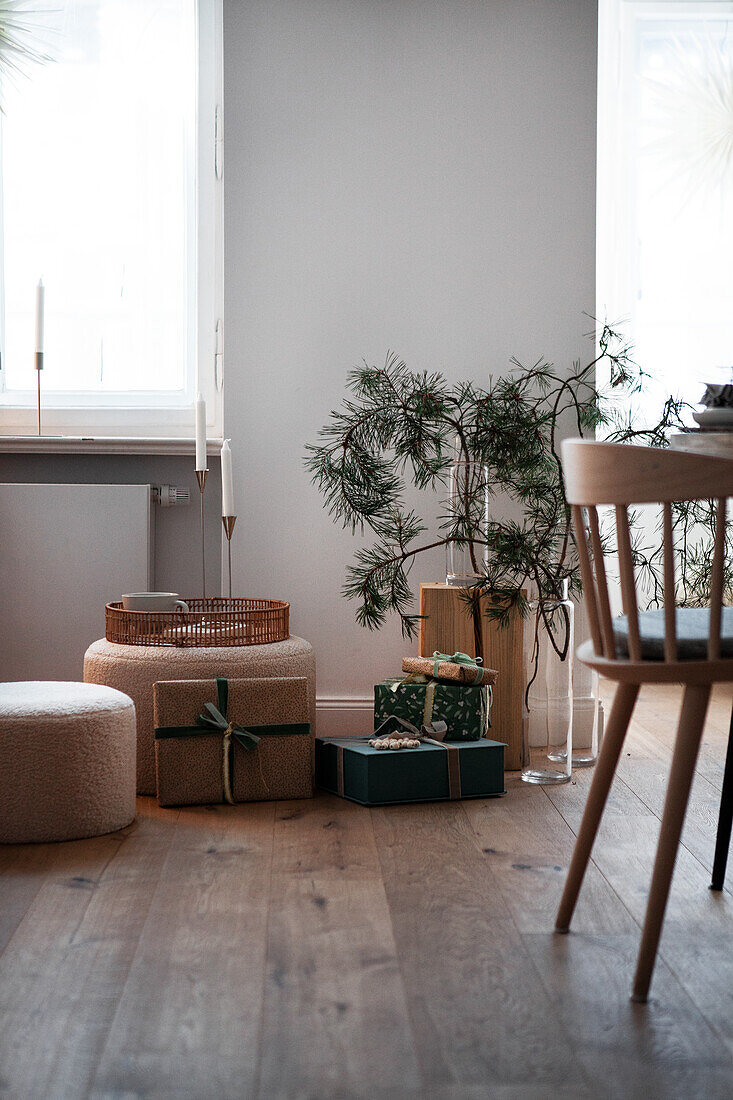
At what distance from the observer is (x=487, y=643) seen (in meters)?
2.55

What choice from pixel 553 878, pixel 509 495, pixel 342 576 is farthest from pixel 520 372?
pixel 553 878

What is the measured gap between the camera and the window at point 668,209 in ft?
12.1

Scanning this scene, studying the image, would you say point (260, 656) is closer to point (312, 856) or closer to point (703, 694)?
point (312, 856)

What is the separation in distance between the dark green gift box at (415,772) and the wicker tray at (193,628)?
317mm

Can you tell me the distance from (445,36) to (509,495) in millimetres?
1245

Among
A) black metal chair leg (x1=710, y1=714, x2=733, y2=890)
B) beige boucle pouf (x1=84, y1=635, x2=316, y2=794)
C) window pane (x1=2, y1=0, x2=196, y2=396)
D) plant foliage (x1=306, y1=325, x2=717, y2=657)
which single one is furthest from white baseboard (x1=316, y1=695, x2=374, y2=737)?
black metal chair leg (x1=710, y1=714, x2=733, y2=890)

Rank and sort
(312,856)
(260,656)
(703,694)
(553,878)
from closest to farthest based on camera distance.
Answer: (703,694) < (553,878) < (312,856) < (260,656)

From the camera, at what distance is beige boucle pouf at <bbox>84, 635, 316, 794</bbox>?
2.22m

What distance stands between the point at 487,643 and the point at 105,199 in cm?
166

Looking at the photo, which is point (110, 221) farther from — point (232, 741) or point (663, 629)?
point (663, 629)

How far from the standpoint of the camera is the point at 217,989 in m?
1.29

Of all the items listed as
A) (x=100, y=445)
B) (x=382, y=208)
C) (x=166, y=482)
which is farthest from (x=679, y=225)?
(x=100, y=445)

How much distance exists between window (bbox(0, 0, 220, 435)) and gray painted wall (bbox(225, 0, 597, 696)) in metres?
0.19

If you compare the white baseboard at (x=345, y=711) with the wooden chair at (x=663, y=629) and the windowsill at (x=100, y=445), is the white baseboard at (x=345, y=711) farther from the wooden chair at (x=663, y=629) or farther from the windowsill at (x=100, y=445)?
the wooden chair at (x=663, y=629)
